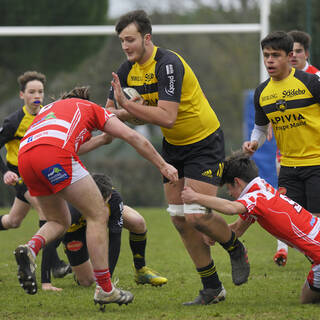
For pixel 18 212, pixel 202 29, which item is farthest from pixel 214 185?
pixel 202 29

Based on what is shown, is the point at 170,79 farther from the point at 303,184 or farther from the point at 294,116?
the point at 303,184

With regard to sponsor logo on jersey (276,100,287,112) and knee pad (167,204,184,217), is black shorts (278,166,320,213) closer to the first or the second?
sponsor logo on jersey (276,100,287,112)

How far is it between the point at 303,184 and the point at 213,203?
1.32 metres

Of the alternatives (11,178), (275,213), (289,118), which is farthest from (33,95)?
(275,213)

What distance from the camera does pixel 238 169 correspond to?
5148 mm

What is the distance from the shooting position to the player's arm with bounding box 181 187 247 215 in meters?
4.75

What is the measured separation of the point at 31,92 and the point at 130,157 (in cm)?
1141

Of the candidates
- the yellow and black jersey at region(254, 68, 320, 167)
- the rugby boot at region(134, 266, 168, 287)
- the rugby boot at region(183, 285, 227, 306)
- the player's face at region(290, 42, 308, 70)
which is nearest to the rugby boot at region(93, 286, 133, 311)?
the rugby boot at region(183, 285, 227, 306)

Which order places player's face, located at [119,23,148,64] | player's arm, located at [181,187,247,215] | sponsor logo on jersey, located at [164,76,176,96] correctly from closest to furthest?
player's arm, located at [181,187,247,215]
sponsor logo on jersey, located at [164,76,176,96]
player's face, located at [119,23,148,64]

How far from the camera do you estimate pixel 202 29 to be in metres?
11.9

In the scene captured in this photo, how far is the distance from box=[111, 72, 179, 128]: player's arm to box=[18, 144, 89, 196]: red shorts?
1.88 ft

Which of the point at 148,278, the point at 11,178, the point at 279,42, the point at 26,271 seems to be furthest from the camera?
the point at 11,178

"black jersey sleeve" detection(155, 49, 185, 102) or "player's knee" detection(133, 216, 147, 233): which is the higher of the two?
"black jersey sleeve" detection(155, 49, 185, 102)

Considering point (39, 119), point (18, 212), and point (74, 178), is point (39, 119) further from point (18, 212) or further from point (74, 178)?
point (18, 212)
